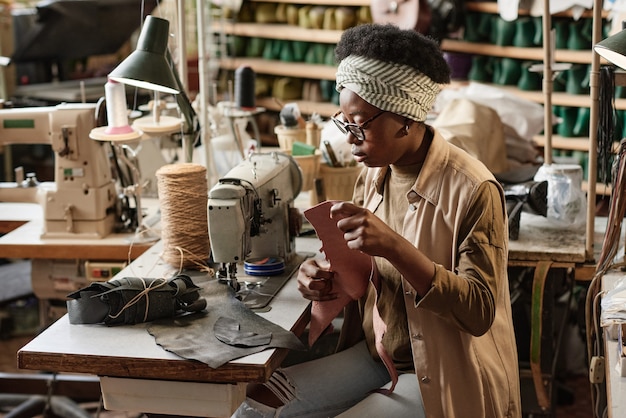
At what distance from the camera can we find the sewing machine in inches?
97.8

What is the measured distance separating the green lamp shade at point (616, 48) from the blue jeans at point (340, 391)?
926mm

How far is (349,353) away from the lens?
8.45ft

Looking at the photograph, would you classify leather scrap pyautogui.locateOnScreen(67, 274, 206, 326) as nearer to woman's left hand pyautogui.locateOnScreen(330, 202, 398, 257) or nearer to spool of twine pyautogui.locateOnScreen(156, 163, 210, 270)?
spool of twine pyautogui.locateOnScreen(156, 163, 210, 270)

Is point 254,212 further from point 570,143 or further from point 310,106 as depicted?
point 310,106

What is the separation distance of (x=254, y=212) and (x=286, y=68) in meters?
3.42

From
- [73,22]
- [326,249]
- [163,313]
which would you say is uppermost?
[73,22]

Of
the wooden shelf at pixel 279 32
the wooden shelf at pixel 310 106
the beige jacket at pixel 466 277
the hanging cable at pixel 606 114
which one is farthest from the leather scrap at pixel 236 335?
the wooden shelf at pixel 279 32

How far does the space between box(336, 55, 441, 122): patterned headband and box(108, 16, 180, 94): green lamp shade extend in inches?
26.3

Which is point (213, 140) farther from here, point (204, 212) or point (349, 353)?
point (349, 353)

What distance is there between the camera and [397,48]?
2.21 meters

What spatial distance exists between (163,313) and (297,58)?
375 centimetres

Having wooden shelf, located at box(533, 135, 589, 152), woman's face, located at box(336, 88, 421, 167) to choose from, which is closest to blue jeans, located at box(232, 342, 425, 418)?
woman's face, located at box(336, 88, 421, 167)

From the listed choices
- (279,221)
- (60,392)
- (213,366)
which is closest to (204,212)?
(279,221)

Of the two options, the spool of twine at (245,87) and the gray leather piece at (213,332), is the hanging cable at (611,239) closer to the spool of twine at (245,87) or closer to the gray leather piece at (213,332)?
the gray leather piece at (213,332)
